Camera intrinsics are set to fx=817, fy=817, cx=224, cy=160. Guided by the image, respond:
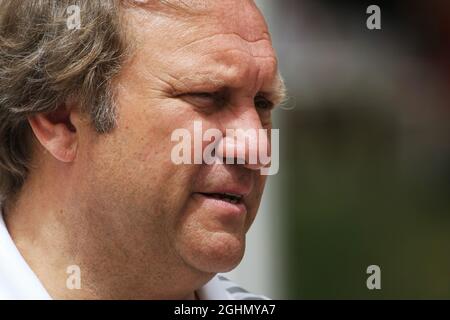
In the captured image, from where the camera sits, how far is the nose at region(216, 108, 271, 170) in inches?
85.3

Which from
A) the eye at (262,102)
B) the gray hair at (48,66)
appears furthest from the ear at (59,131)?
the eye at (262,102)

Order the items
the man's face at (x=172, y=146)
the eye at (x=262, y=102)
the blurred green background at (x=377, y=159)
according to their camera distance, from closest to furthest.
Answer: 1. the man's face at (x=172, y=146)
2. the eye at (x=262, y=102)
3. the blurred green background at (x=377, y=159)

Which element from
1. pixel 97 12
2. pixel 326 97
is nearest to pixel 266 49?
pixel 97 12

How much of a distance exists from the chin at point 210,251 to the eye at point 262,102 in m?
0.40

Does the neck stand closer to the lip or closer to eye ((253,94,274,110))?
the lip

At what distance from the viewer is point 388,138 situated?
16.0 feet

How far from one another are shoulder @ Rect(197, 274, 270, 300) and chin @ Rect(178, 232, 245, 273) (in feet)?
1.31

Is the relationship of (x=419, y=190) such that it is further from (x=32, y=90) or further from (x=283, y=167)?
(x=32, y=90)

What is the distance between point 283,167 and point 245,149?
277cm

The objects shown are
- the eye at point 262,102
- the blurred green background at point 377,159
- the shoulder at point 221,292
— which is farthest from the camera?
the blurred green background at point 377,159

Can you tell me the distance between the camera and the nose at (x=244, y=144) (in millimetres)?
2166

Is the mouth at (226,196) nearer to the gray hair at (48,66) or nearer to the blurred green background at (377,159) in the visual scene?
the gray hair at (48,66)

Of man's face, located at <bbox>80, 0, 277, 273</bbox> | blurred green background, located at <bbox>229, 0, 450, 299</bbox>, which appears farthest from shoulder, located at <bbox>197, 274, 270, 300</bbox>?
blurred green background, located at <bbox>229, 0, 450, 299</bbox>
